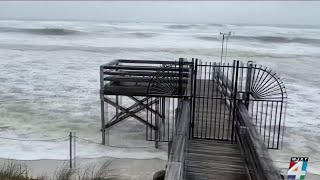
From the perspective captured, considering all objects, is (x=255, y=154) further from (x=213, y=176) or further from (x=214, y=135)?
(x=214, y=135)

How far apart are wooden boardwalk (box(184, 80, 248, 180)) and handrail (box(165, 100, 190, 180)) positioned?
606mm

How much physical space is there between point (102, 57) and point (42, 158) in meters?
21.9

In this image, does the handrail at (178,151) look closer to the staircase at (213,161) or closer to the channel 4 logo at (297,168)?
the staircase at (213,161)

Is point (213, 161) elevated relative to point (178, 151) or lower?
lower

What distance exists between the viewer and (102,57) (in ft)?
102

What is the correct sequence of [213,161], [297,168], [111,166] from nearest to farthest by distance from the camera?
[297,168] → [213,161] → [111,166]

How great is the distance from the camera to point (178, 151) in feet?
17.2

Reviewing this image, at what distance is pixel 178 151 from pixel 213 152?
187cm

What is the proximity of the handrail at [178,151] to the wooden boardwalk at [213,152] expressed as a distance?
606 millimetres

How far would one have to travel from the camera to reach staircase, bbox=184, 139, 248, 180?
596cm

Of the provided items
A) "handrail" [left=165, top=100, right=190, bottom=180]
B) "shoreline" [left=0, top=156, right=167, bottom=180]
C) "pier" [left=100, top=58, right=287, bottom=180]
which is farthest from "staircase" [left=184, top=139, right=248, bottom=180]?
"shoreline" [left=0, top=156, right=167, bottom=180]

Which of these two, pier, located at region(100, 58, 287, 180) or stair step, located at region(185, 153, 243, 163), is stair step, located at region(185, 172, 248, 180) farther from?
stair step, located at region(185, 153, 243, 163)

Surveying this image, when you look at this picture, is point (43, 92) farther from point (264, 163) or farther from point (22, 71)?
point (264, 163)

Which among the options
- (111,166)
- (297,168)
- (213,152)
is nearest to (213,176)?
(213,152)
